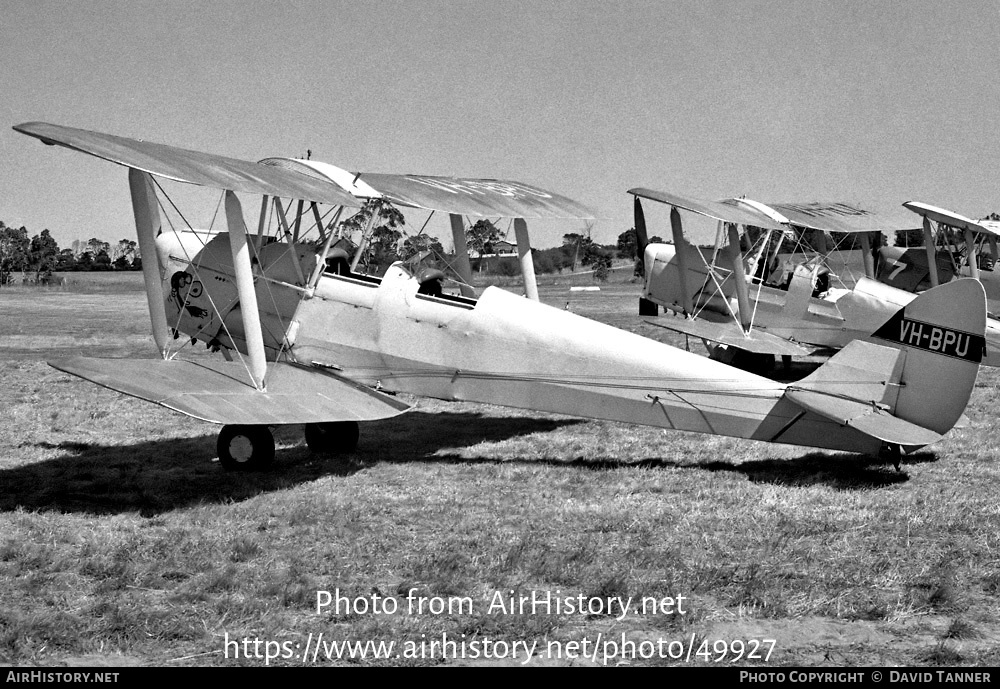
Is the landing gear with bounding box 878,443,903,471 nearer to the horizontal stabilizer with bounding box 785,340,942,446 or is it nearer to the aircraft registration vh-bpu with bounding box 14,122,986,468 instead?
the aircraft registration vh-bpu with bounding box 14,122,986,468

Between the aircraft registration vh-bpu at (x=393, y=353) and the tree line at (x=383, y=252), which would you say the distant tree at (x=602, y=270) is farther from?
the aircraft registration vh-bpu at (x=393, y=353)

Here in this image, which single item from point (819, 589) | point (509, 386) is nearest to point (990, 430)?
point (509, 386)

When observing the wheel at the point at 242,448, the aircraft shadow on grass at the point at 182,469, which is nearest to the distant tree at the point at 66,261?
the aircraft shadow on grass at the point at 182,469

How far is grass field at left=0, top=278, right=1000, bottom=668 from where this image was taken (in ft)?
14.2

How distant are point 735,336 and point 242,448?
7.87 metres

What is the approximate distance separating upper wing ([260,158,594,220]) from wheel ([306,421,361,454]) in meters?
2.14

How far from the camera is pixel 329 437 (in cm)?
891

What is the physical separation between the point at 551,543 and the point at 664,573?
0.81 m

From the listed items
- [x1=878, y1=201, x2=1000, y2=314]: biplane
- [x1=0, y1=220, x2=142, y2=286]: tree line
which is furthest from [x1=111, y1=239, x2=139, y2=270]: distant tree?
[x1=878, y1=201, x2=1000, y2=314]: biplane

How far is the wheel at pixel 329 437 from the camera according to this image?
889 centimetres

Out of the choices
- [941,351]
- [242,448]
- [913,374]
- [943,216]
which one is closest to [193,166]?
[242,448]

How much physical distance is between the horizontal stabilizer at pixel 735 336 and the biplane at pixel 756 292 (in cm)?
1

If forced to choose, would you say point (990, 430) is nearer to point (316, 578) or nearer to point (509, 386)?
point (509, 386)

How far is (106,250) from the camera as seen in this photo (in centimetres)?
9144
